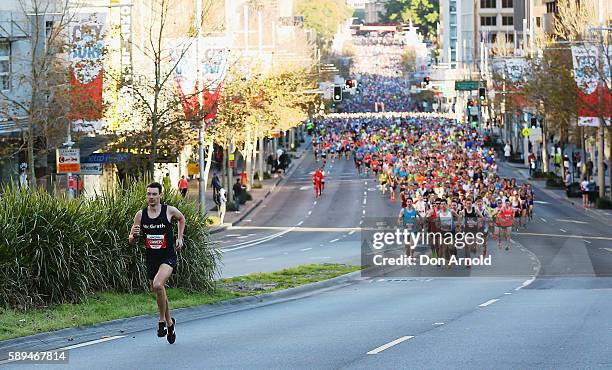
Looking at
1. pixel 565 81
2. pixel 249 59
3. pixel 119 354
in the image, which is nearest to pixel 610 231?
pixel 565 81

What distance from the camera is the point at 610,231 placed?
48906mm

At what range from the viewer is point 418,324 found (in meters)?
18.1

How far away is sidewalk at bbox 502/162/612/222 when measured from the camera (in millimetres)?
57775

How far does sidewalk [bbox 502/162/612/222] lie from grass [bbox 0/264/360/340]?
31734 millimetres

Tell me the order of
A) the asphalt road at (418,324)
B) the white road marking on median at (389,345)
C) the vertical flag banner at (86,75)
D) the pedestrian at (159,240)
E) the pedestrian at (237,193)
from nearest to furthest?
the asphalt road at (418,324) → the white road marking on median at (389,345) → the pedestrian at (159,240) → the vertical flag banner at (86,75) → the pedestrian at (237,193)

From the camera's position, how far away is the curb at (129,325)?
15.7 metres

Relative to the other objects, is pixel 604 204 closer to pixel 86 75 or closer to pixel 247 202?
pixel 247 202

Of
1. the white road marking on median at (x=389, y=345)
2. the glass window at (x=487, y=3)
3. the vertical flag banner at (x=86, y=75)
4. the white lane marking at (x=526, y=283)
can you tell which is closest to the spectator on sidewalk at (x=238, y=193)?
the vertical flag banner at (x=86, y=75)

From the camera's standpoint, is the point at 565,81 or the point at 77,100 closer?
the point at 77,100

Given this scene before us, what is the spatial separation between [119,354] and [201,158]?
1438 inches

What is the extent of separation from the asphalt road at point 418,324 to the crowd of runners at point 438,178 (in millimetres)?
1176

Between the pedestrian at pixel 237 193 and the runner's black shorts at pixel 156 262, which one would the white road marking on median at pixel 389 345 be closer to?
the runner's black shorts at pixel 156 262

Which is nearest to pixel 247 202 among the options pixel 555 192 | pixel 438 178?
pixel 438 178

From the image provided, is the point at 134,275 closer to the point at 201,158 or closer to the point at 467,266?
the point at 467,266
